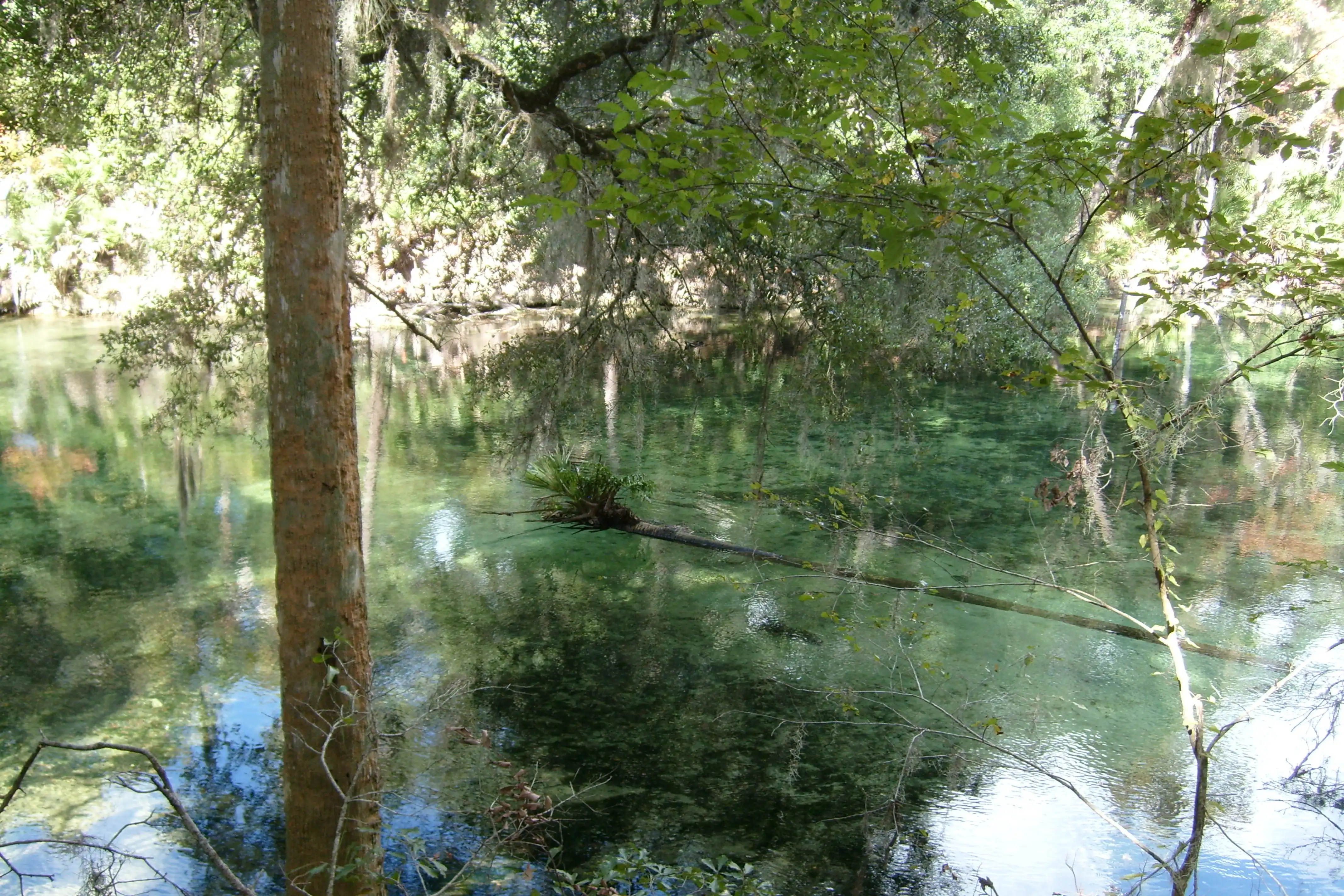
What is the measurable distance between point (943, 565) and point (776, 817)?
10.4 feet

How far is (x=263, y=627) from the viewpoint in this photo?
5617 mm

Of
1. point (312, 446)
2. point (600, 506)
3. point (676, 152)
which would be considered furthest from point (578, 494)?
point (312, 446)

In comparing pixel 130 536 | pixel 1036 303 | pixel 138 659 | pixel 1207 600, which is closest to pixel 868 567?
pixel 1207 600

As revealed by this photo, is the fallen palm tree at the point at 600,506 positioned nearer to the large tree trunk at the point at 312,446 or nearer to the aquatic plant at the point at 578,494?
the aquatic plant at the point at 578,494

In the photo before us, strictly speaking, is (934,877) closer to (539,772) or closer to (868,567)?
(539,772)

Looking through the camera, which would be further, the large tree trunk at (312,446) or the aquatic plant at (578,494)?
the aquatic plant at (578,494)

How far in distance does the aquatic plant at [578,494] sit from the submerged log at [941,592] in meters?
0.06

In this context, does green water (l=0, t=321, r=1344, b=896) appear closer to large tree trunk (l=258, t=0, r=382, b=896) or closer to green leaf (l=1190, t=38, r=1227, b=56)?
large tree trunk (l=258, t=0, r=382, b=896)

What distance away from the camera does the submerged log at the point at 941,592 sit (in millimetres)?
5230

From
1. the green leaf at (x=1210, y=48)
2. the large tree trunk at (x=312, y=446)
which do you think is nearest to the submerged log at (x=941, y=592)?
the large tree trunk at (x=312, y=446)

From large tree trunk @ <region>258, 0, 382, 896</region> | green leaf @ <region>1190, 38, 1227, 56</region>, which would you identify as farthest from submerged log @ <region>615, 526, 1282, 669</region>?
green leaf @ <region>1190, 38, 1227, 56</region>

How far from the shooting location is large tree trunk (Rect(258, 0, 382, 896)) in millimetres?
2654

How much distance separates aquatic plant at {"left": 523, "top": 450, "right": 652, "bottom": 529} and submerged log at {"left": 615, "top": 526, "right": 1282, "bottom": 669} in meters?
0.06

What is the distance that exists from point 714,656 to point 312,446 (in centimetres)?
305
